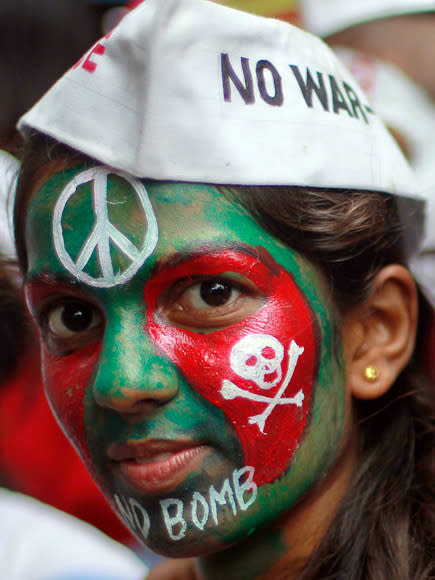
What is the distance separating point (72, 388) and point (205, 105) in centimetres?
64

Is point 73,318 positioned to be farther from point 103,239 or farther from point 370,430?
point 370,430

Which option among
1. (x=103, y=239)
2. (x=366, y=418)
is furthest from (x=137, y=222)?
(x=366, y=418)

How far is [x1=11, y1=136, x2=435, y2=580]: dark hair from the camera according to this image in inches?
64.4

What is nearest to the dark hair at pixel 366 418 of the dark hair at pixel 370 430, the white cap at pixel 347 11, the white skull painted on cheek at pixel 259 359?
the dark hair at pixel 370 430

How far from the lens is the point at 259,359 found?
157 cm

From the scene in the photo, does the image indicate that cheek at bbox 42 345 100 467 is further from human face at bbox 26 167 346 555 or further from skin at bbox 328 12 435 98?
skin at bbox 328 12 435 98

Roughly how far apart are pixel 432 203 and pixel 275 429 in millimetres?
1326

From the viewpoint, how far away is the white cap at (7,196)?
2004 millimetres

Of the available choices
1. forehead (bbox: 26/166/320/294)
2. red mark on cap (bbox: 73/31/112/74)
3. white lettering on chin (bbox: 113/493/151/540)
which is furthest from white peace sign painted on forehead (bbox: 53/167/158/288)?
white lettering on chin (bbox: 113/493/151/540)

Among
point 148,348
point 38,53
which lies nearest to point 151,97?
point 148,348

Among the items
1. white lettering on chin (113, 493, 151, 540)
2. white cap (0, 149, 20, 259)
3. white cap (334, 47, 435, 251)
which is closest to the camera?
white lettering on chin (113, 493, 151, 540)

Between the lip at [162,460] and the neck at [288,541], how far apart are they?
0.84ft

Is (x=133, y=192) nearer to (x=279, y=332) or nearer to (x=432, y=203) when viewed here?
(x=279, y=332)

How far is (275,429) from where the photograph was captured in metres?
1.59
